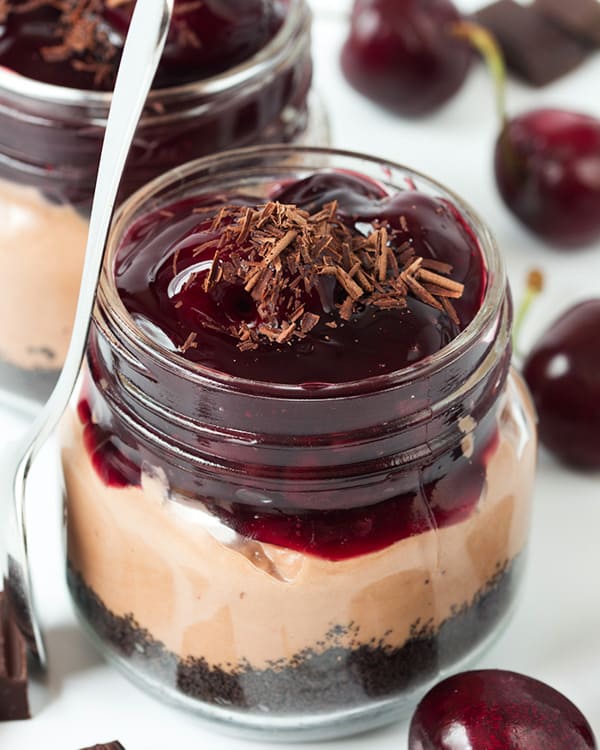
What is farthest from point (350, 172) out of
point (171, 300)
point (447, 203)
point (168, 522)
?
point (168, 522)

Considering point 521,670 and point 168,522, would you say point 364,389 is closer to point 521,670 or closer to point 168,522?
point 168,522

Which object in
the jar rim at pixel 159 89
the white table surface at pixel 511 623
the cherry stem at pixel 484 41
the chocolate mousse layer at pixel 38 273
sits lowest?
the white table surface at pixel 511 623

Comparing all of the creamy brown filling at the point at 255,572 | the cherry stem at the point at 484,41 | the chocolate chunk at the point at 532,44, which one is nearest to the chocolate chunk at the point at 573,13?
the chocolate chunk at the point at 532,44

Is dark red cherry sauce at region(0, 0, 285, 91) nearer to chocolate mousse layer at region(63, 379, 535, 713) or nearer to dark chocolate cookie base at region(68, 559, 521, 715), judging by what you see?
chocolate mousse layer at region(63, 379, 535, 713)

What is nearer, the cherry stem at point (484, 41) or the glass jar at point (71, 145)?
the glass jar at point (71, 145)

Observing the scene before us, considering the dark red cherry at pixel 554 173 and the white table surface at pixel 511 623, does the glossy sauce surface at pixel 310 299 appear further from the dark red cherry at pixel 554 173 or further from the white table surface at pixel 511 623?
the dark red cherry at pixel 554 173

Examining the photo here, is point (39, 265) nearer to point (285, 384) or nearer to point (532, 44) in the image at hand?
point (285, 384)

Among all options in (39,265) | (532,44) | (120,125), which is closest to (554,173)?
(532,44)
